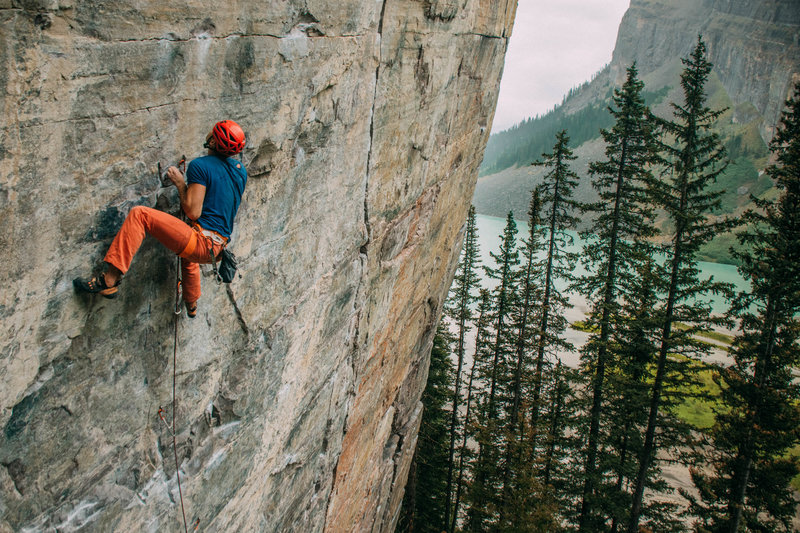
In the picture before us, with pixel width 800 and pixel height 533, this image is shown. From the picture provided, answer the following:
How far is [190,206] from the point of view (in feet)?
13.2

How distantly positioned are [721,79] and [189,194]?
644 ft

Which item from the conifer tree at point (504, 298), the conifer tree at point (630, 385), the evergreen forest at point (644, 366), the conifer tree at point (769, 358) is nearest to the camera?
the conifer tree at point (769, 358)

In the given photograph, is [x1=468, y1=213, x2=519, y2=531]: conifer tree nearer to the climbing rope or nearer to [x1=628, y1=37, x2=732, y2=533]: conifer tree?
[x1=628, y1=37, x2=732, y2=533]: conifer tree

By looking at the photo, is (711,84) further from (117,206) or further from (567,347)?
(117,206)

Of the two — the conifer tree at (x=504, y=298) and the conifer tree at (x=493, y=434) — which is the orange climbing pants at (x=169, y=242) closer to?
the conifer tree at (x=493, y=434)

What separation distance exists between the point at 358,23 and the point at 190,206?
339 cm

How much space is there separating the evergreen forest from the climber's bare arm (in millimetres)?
9762

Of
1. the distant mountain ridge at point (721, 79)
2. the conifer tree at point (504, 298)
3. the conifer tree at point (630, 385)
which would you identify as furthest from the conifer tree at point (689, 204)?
the distant mountain ridge at point (721, 79)

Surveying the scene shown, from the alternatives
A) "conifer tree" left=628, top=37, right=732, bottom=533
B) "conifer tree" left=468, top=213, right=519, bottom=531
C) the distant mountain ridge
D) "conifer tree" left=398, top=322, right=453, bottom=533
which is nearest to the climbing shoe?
"conifer tree" left=628, top=37, right=732, bottom=533

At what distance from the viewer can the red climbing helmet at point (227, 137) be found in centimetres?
403

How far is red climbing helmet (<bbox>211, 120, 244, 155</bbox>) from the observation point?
4031 mm

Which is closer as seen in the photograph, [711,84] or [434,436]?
[434,436]

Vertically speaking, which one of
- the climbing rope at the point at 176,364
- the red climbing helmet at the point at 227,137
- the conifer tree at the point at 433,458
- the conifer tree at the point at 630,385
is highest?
the red climbing helmet at the point at 227,137

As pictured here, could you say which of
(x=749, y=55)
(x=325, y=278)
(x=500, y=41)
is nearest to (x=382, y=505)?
(x=325, y=278)
